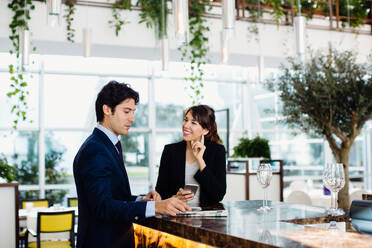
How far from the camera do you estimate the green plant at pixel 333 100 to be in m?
6.38

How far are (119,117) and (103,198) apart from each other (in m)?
0.46

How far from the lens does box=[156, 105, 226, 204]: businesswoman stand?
3.02 metres

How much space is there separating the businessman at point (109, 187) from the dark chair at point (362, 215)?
0.82 m

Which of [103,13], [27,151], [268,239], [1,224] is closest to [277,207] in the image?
[268,239]

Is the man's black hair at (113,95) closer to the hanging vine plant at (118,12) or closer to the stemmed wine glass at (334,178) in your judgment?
the stemmed wine glass at (334,178)

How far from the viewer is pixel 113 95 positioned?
238 centimetres

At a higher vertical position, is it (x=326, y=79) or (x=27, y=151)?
(x=326, y=79)

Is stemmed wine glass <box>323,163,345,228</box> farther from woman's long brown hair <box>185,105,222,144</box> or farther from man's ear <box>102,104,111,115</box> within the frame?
man's ear <box>102,104,111,115</box>

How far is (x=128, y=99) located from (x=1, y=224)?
9.71ft

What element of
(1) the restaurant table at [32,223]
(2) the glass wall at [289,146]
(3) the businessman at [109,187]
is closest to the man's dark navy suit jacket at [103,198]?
(3) the businessman at [109,187]

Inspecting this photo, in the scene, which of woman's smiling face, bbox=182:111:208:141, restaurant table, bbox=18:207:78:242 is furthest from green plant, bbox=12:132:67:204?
woman's smiling face, bbox=182:111:208:141

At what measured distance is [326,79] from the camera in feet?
21.6

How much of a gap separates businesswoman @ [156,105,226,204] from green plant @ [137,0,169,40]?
4.56 metres

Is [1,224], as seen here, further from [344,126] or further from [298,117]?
[344,126]
